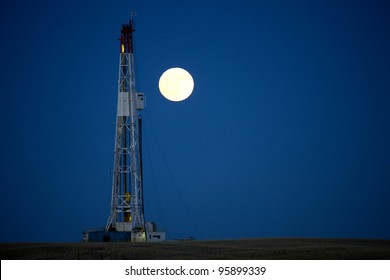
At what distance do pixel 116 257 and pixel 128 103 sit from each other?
2609cm

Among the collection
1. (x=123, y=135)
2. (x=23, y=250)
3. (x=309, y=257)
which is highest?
(x=123, y=135)

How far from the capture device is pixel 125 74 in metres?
43.8

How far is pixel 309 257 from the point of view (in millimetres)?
17391
